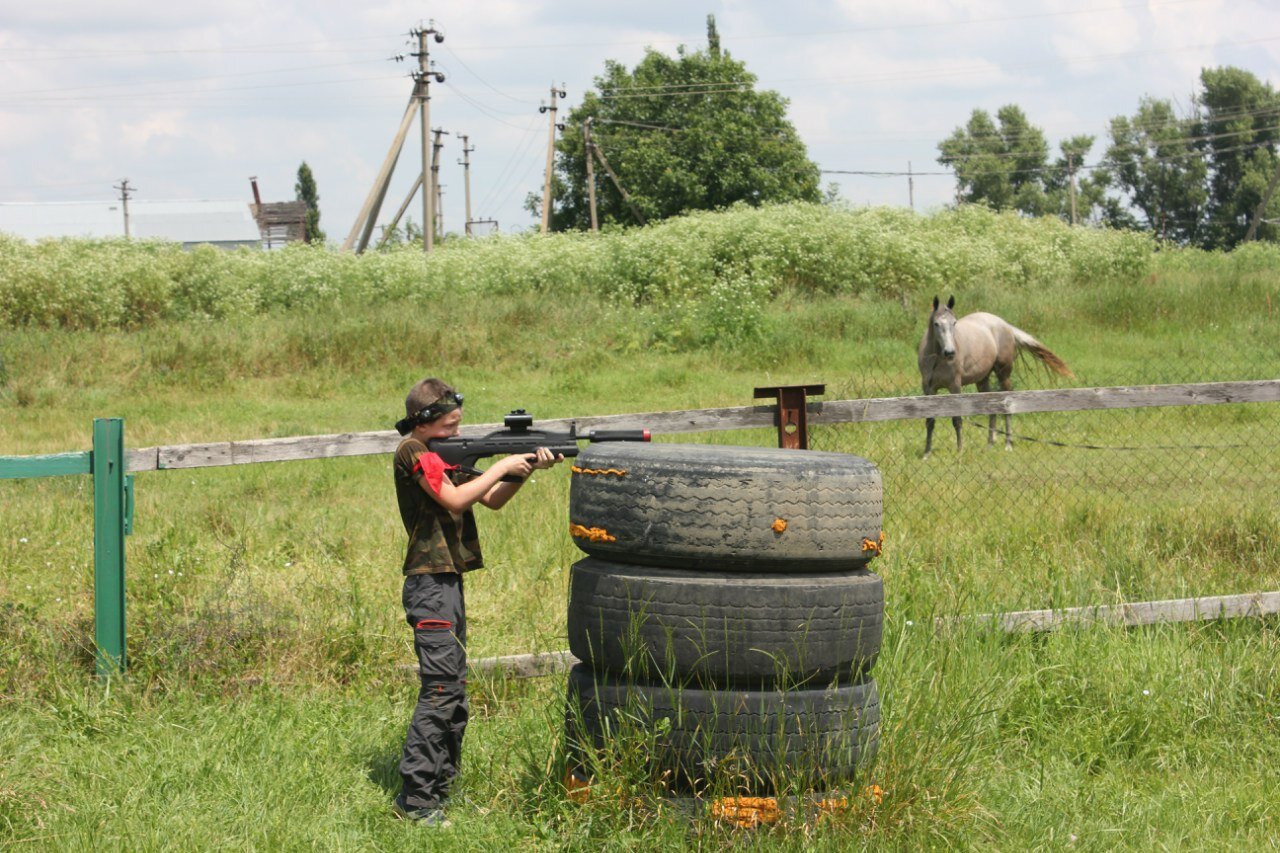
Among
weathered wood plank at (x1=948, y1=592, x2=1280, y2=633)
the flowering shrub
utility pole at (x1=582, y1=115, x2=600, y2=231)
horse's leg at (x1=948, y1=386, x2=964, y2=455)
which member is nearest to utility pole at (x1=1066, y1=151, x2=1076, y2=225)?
utility pole at (x1=582, y1=115, x2=600, y2=231)

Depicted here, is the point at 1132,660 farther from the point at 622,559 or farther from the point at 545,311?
the point at 545,311

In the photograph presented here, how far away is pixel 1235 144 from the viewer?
68.8 meters

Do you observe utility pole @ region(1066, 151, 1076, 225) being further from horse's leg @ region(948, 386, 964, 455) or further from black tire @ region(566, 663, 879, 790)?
black tire @ region(566, 663, 879, 790)

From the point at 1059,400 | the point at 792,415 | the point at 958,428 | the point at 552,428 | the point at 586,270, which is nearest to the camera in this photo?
the point at 552,428

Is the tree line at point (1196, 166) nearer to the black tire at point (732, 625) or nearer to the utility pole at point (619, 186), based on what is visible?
the utility pole at point (619, 186)

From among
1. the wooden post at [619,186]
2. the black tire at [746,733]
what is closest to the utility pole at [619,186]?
the wooden post at [619,186]

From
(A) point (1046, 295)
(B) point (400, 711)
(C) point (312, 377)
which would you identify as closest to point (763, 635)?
(B) point (400, 711)

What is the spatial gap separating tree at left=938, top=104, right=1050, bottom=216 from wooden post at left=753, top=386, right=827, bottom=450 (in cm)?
8419

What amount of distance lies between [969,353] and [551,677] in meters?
11.0

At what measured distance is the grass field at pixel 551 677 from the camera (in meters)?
4.20

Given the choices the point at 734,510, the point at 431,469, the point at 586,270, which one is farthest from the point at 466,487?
the point at 586,270

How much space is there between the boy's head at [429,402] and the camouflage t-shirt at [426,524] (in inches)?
3.8

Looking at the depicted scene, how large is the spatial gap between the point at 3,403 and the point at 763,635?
53.2ft

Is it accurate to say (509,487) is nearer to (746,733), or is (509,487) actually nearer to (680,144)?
(746,733)
